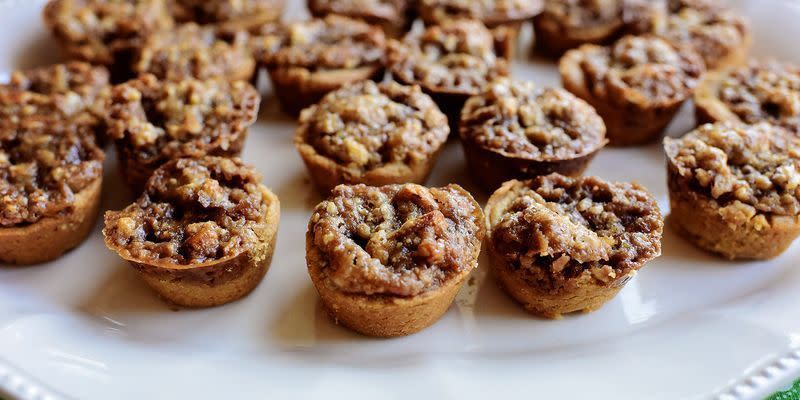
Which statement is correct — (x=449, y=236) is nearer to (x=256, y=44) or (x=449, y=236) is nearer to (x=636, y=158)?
(x=636, y=158)

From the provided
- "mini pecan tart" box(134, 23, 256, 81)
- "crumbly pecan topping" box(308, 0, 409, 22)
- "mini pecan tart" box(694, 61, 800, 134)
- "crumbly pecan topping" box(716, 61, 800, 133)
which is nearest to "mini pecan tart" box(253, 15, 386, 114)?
"mini pecan tart" box(134, 23, 256, 81)

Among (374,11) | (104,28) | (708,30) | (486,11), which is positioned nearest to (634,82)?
(708,30)

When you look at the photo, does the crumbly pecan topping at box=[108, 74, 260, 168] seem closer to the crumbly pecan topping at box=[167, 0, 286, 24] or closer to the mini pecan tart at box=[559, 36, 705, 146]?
the crumbly pecan topping at box=[167, 0, 286, 24]

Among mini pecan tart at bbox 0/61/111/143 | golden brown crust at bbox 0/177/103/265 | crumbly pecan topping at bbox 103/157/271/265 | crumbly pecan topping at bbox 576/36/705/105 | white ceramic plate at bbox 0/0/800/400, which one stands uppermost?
mini pecan tart at bbox 0/61/111/143

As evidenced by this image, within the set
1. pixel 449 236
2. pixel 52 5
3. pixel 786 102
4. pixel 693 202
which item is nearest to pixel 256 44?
pixel 52 5

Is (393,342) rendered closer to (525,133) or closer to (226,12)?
(525,133)
